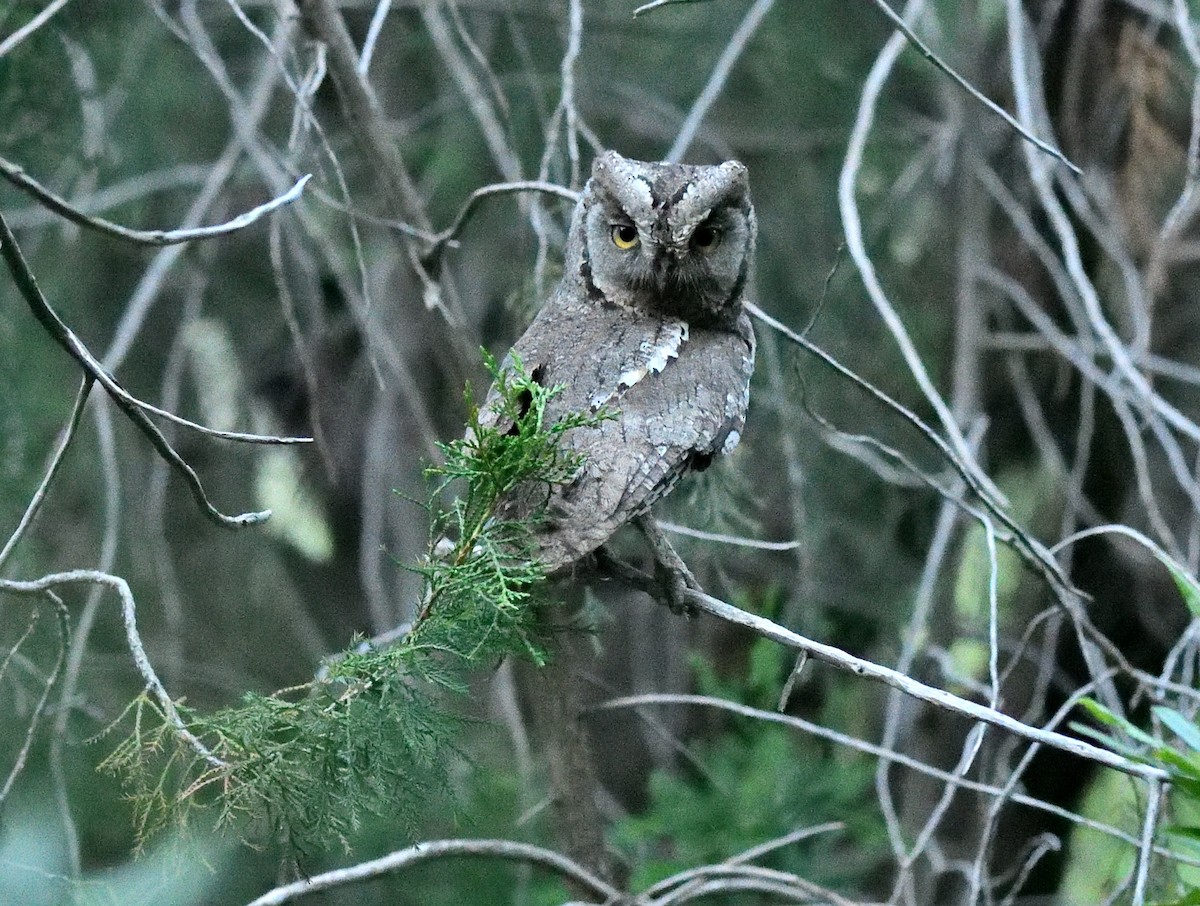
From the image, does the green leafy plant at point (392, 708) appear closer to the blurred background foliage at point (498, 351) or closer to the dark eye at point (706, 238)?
Answer: the dark eye at point (706, 238)

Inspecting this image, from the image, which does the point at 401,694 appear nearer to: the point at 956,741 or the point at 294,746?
the point at 294,746

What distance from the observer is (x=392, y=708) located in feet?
5.32

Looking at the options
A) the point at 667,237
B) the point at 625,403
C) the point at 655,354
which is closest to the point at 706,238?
the point at 667,237

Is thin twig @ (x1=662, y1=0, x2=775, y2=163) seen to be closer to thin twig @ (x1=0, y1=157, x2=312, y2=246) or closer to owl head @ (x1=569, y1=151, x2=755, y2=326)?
owl head @ (x1=569, y1=151, x2=755, y2=326)

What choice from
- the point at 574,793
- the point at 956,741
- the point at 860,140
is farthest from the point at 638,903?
the point at 956,741

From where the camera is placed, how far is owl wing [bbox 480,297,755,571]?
1.94m

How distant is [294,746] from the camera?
160cm

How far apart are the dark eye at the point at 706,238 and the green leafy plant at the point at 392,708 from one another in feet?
2.75

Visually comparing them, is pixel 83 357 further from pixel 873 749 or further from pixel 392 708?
pixel 873 749

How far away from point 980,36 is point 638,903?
2.96 meters

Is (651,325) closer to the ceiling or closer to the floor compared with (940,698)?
closer to the ceiling

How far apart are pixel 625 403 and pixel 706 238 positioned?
0.43 metres

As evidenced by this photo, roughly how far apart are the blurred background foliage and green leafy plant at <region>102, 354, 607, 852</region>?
5.36 feet

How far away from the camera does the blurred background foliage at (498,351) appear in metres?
3.62
